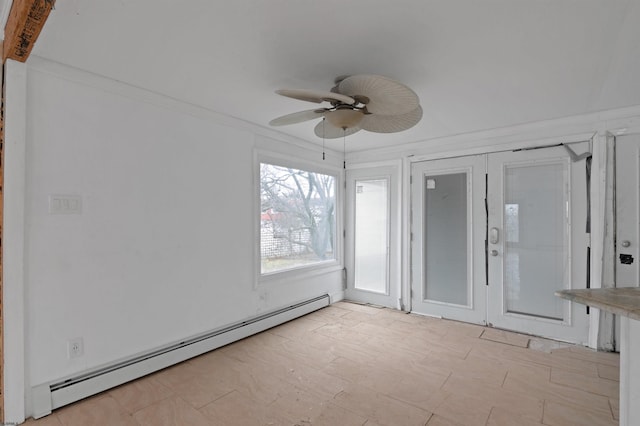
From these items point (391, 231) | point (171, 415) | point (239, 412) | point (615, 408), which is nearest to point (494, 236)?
point (391, 231)

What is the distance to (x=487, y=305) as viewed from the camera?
3.65m

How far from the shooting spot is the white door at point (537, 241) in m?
3.17

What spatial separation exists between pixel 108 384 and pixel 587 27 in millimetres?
3747

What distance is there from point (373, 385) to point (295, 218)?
7.22 ft

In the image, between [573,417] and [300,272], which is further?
[300,272]

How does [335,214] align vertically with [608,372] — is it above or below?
above

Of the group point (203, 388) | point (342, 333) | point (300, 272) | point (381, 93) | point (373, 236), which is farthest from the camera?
point (373, 236)

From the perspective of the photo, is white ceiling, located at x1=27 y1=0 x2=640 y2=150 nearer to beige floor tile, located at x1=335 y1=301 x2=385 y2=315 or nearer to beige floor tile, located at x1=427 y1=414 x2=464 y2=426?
beige floor tile, located at x1=427 y1=414 x2=464 y2=426

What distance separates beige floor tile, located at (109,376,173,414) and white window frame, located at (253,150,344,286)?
4.37 feet

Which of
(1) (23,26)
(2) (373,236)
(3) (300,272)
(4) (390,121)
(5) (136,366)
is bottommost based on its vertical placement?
(5) (136,366)

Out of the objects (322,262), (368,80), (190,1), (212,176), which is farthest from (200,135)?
(322,262)

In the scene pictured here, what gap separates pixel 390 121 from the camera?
2277 millimetres

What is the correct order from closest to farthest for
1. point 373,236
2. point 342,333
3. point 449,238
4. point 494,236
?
point 342,333, point 494,236, point 449,238, point 373,236

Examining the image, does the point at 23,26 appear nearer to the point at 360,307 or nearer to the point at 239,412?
the point at 239,412
